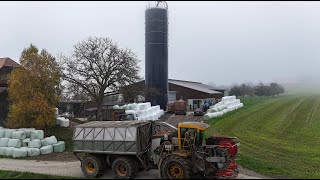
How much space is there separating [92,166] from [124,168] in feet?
5.99

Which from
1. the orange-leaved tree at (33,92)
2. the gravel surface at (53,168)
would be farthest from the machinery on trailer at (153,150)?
the orange-leaved tree at (33,92)

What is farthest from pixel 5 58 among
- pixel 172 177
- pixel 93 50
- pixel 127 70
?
pixel 172 177

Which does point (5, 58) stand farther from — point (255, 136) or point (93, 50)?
point (255, 136)

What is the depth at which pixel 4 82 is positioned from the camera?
37312mm

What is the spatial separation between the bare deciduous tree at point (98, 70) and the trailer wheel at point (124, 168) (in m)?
19.5

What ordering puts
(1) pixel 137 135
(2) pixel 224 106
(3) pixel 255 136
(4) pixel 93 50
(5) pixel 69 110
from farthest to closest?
1. (5) pixel 69 110
2. (2) pixel 224 106
3. (4) pixel 93 50
4. (3) pixel 255 136
5. (1) pixel 137 135

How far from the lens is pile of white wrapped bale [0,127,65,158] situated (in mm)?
24578

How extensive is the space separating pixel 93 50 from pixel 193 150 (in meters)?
23.7

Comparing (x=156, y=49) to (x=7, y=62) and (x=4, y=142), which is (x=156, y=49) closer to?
(x=7, y=62)

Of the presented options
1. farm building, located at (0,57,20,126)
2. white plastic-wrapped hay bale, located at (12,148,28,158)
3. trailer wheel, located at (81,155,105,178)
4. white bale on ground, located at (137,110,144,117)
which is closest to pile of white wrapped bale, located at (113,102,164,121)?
white bale on ground, located at (137,110,144,117)

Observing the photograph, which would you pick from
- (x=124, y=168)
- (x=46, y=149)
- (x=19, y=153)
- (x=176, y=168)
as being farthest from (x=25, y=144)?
(x=176, y=168)

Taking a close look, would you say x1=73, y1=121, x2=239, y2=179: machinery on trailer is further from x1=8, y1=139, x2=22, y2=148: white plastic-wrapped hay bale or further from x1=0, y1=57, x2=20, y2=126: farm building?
x1=0, y1=57, x2=20, y2=126: farm building

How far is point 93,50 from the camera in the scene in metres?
36.8

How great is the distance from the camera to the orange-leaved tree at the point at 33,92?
1128 inches
